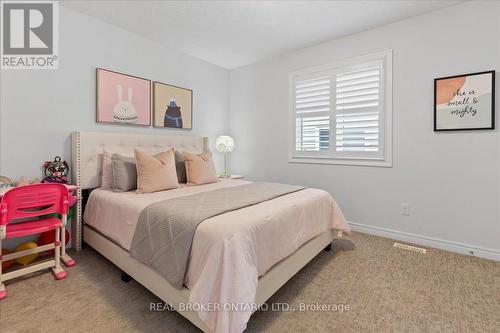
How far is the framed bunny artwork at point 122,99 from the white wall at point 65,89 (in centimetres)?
8

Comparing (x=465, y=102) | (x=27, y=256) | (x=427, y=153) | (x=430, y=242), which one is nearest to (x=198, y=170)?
(x=27, y=256)

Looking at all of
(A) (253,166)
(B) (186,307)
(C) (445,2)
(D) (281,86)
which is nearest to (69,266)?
(B) (186,307)

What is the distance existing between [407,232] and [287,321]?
2.10 metres

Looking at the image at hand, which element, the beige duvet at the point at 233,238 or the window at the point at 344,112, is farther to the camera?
the window at the point at 344,112

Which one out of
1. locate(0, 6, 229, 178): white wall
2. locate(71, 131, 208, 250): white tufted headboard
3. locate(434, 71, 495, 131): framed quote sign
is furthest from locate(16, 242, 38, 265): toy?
locate(434, 71, 495, 131): framed quote sign

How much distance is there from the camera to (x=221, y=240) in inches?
51.5

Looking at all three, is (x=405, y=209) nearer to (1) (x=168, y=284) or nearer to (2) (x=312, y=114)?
(2) (x=312, y=114)

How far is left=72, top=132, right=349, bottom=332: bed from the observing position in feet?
4.17

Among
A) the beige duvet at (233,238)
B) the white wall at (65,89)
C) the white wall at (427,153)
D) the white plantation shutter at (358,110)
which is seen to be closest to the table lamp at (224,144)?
the white wall at (65,89)

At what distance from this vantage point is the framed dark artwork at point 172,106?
341cm

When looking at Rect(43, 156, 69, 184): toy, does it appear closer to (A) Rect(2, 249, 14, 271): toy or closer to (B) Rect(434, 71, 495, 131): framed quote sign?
(A) Rect(2, 249, 14, 271): toy

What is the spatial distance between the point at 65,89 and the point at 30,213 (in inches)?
54.6

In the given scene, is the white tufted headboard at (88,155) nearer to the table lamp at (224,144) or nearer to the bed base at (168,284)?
the bed base at (168,284)

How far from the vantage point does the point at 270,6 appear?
8.41 feet
